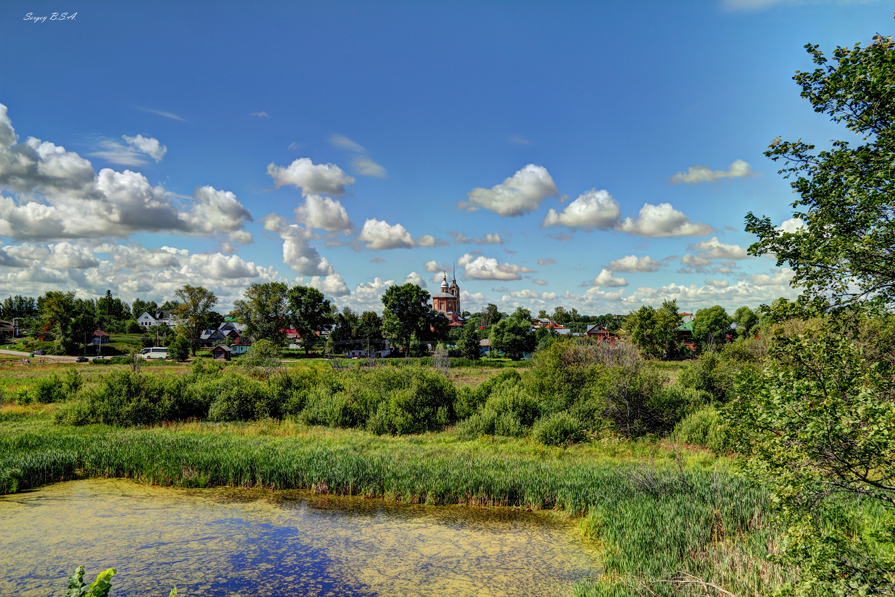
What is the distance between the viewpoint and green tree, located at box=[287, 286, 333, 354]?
7250 cm

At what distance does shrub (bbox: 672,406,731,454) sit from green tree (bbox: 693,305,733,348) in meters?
62.3

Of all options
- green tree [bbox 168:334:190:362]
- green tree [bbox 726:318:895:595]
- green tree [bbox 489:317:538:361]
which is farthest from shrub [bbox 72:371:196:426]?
green tree [bbox 489:317:538:361]

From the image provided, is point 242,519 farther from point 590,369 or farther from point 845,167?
point 590,369

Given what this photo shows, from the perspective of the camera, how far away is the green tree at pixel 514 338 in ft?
238

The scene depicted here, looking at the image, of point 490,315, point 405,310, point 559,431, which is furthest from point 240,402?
point 490,315

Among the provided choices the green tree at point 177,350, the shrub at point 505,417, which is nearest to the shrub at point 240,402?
the shrub at point 505,417

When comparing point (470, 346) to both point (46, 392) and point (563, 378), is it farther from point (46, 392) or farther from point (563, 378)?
point (46, 392)

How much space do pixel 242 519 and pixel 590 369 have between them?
58.6 feet

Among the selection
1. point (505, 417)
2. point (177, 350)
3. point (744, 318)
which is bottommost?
point (505, 417)

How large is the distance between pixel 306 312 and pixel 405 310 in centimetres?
1531

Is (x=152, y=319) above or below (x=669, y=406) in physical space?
above

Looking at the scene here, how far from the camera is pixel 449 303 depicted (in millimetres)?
125312

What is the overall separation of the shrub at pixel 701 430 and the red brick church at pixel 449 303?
100m

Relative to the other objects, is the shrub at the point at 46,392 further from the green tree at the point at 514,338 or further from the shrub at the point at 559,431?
the green tree at the point at 514,338
